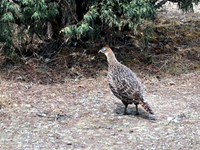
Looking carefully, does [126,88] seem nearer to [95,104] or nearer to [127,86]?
[127,86]

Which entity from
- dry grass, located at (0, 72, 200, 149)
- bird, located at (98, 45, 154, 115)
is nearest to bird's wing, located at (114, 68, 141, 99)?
bird, located at (98, 45, 154, 115)

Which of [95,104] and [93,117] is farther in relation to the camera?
[95,104]

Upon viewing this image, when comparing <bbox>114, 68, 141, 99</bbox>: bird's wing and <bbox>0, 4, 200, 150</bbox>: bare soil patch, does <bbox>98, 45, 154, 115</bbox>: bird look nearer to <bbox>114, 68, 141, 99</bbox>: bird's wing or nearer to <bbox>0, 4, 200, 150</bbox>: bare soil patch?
<bbox>114, 68, 141, 99</bbox>: bird's wing

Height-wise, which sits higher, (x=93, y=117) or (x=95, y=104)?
(x=95, y=104)

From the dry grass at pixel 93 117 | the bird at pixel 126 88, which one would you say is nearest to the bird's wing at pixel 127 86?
the bird at pixel 126 88

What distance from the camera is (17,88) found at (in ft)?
25.8

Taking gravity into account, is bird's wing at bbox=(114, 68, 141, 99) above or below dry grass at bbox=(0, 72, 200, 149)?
above

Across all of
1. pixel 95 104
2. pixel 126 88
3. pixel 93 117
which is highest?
pixel 126 88

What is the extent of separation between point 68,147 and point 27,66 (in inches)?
141

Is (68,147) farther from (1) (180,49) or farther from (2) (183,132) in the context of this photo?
(1) (180,49)

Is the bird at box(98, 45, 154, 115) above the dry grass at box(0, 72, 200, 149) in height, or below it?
above

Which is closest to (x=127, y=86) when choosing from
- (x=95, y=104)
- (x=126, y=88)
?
(x=126, y=88)

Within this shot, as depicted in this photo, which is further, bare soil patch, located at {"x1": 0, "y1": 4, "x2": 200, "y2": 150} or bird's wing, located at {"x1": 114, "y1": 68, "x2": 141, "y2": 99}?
bird's wing, located at {"x1": 114, "y1": 68, "x2": 141, "y2": 99}

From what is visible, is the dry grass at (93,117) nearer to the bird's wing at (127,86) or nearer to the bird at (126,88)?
the bird at (126,88)
